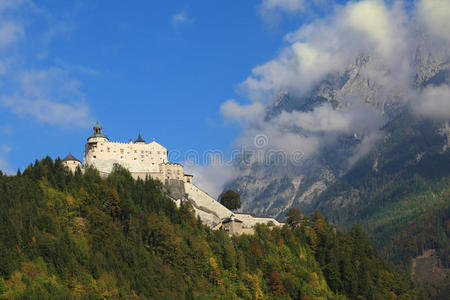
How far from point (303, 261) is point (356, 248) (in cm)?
1722

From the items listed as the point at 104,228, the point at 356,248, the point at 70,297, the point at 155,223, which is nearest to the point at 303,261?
the point at 356,248

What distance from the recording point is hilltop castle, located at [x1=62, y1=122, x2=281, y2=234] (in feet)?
400

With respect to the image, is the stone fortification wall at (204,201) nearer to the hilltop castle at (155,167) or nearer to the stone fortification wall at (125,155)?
the hilltop castle at (155,167)

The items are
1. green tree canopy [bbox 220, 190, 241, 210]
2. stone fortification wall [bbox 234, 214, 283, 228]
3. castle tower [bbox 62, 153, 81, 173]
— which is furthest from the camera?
green tree canopy [bbox 220, 190, 241, 210]

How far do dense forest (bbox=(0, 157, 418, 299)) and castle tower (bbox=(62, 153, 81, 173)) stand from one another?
3639 mm

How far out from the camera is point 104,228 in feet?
317

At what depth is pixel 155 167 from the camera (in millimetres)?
125938

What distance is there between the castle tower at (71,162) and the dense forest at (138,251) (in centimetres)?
364

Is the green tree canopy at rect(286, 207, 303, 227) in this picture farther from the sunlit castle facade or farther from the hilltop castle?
the sunlit castle facade

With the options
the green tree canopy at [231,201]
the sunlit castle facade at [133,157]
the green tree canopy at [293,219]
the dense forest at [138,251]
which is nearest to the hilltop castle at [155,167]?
the sunlit castle facade at [133,157]

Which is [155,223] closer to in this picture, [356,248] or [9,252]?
[9,252]

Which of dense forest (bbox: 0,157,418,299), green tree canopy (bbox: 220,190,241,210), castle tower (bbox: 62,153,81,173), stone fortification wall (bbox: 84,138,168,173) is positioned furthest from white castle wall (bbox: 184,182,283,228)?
castle tower (bbox: 62,153,81,173)

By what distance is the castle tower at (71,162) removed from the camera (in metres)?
115

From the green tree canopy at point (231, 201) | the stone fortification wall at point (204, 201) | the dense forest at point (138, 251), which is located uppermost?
the green tree canopy at point (231, 201)
